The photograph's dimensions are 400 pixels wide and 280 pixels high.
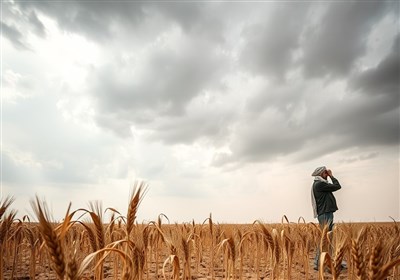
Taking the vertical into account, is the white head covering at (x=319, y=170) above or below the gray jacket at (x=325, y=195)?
above

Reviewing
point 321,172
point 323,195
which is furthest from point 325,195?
point 321,172

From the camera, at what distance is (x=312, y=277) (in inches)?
308

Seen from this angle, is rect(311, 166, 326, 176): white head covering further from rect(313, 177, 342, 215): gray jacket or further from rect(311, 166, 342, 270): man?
rect(313, 177, 342, 215): gray jacket

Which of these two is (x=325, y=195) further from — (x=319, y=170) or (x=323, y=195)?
(x=319, y=170)

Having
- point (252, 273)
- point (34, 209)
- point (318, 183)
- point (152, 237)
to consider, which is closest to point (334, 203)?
point (318, 183)

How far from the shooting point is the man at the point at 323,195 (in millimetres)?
8258

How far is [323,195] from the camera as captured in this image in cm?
844

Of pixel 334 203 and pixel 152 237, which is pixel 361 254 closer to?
pixel 152 237

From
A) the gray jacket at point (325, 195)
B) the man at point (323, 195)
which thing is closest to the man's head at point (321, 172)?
the man at point (323, 195)

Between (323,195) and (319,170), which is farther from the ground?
(319,170)

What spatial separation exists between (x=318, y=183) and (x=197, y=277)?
404cm

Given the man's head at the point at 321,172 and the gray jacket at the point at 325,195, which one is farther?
the man's head at the point at 321,172

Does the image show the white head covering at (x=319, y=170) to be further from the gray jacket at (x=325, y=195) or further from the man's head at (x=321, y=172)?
the gray jacket at (x=325, y=195)

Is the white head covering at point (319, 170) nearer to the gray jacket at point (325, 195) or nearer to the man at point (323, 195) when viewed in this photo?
the man at point (323, 195)
